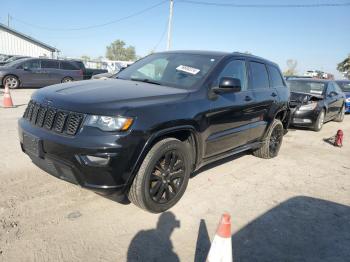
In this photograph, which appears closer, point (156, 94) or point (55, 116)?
point (55, 116)

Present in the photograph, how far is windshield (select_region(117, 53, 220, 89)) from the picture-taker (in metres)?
4.08

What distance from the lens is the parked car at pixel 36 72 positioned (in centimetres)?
1537

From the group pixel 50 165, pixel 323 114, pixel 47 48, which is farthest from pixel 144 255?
pixel 47 48

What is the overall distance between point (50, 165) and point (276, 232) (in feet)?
8.01

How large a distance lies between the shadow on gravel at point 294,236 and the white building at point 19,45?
120 feet

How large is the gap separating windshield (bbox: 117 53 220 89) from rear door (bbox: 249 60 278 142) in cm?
102

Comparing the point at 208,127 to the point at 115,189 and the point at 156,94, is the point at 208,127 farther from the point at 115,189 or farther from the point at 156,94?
the point at 115,189

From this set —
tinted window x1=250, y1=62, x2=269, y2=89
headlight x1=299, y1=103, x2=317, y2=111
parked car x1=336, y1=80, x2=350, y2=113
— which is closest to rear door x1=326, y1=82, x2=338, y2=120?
headlight x1=299, y1=103, x2=317, y2=111

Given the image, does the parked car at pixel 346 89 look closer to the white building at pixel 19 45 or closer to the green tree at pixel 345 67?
the white building at pixel 19 45

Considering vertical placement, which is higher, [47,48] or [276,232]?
[47,48]

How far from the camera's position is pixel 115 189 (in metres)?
3.03

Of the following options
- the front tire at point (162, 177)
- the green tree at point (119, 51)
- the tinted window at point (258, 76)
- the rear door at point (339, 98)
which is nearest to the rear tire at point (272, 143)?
the tinted window at point (258, 76)

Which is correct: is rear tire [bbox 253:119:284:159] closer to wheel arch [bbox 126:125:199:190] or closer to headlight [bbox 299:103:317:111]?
wheel arch [bbox 126:125:199:190]

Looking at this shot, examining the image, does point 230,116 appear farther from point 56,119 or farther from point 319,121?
point 319,121
